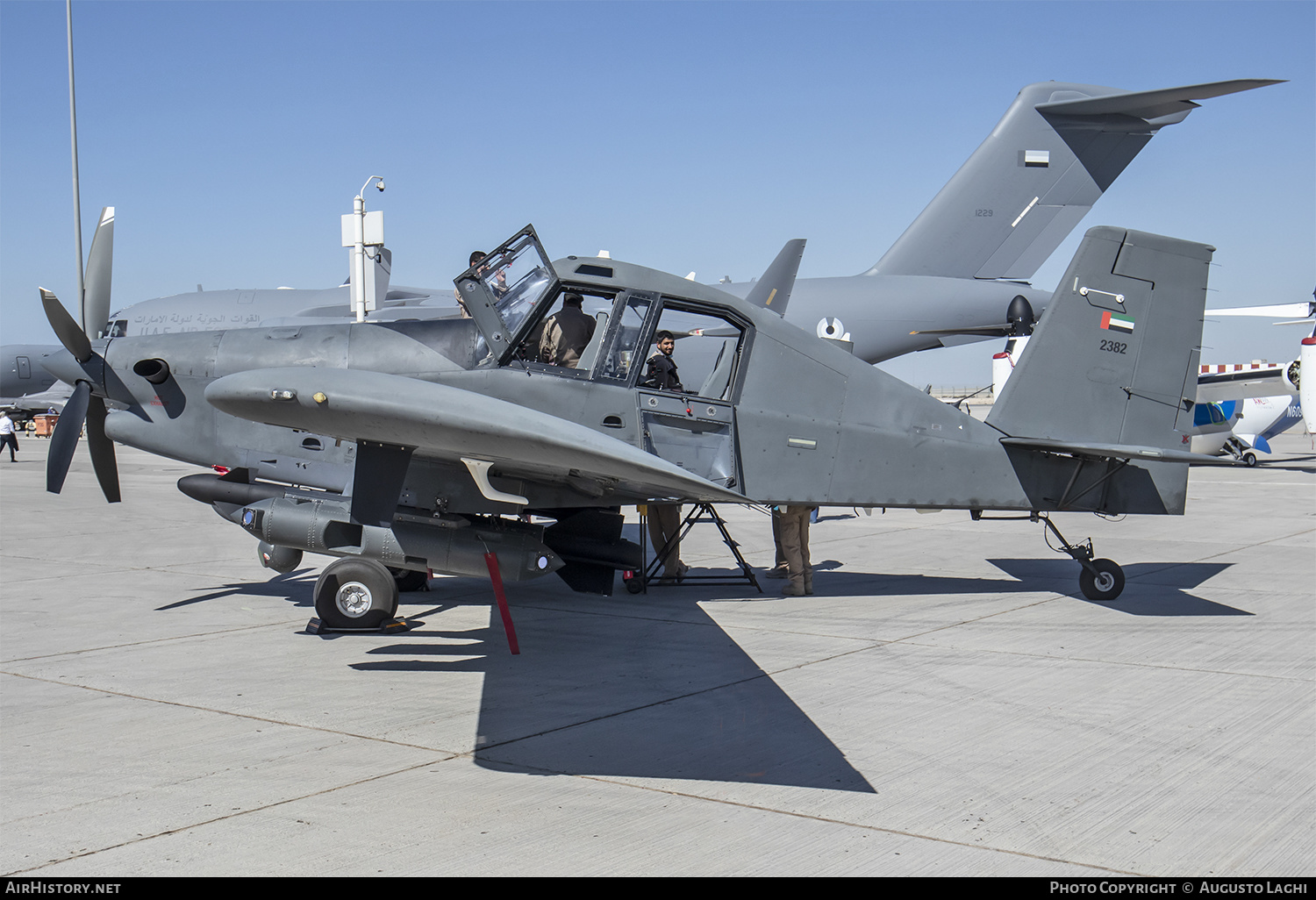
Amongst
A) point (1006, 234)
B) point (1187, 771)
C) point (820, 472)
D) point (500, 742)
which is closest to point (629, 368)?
point (820, 472)

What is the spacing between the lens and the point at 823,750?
4.91 metres

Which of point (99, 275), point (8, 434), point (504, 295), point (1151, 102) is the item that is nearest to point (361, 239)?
point (99, 275)

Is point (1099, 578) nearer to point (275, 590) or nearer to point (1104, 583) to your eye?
point (1104, 583)

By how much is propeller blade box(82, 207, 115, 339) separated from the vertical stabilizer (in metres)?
8.05

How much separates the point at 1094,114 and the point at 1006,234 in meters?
2.40

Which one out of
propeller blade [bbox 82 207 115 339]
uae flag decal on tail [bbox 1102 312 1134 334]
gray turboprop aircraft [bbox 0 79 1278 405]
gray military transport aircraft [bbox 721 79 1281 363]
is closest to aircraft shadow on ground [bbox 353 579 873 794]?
propeller blade [bbox 82 207 115 339]

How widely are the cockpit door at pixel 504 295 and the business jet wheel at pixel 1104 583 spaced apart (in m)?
5.77

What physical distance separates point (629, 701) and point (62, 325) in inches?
206

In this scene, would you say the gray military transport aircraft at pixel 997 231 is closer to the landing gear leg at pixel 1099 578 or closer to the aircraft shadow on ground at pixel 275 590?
the landing gear leg at pixel 1099 578

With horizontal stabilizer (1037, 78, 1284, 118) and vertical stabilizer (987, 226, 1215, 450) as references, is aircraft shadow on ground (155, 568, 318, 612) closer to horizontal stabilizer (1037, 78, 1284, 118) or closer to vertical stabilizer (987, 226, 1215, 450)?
vertical stabilizer (987, 226, 1215, 450)

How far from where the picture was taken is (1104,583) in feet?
30.1

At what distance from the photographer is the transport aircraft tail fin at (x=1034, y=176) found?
1612 centimetres

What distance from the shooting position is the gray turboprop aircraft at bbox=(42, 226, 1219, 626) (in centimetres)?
718
